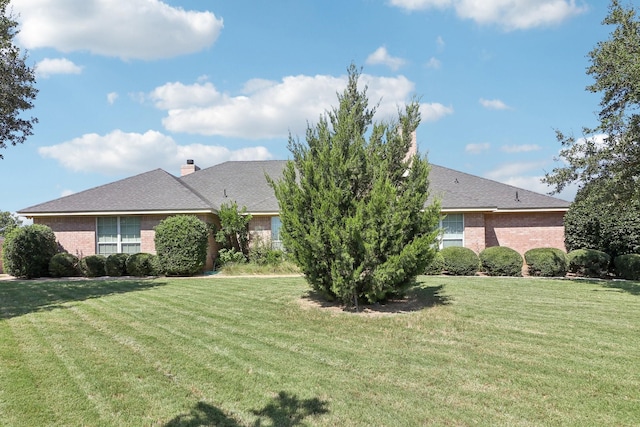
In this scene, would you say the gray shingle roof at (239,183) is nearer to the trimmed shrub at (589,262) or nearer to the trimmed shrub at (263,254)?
the trimmed shrub at (263,254)

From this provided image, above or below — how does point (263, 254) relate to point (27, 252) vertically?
below

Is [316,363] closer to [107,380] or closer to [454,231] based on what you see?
[107,380]

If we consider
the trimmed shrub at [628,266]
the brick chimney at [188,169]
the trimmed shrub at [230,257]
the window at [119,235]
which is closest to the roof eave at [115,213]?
the window at [119,235]

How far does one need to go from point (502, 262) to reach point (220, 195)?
45.4ft

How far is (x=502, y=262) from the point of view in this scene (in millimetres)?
16391

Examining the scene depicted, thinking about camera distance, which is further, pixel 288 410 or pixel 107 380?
pixel 107 380

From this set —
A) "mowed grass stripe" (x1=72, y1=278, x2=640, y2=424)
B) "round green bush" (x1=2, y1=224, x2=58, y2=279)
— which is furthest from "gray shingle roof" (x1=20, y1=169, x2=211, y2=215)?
"mowed grass stripe" (x1=72, y1=278, x2=640, y2=424)

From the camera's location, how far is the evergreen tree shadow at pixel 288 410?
3.89 metres

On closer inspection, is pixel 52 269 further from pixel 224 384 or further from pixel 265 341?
pixel 224 384

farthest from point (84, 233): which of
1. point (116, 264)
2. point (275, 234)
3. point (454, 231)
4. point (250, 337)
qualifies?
point (454, 231)

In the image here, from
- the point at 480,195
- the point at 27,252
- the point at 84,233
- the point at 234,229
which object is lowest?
the point at 27,252

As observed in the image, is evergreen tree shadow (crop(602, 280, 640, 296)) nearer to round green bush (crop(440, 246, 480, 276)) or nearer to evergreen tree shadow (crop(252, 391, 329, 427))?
round green bush (crop(440, 246, 480, 276))

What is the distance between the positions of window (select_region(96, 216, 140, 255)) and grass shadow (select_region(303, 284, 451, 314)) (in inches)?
453

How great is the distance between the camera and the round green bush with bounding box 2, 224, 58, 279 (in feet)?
55.3
